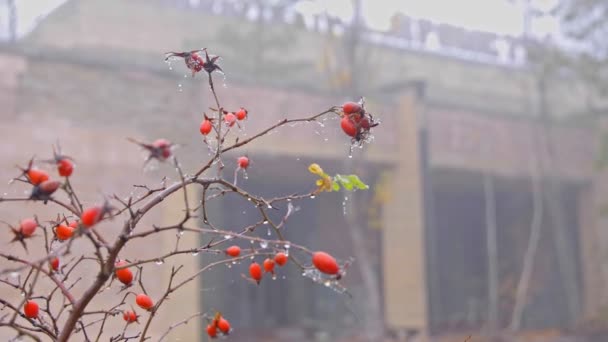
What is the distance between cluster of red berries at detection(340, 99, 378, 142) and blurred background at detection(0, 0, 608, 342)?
4.93 meters

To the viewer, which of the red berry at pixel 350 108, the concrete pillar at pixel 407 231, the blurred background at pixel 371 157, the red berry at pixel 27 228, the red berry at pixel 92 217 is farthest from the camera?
the concrete pillar at pixel 407 231

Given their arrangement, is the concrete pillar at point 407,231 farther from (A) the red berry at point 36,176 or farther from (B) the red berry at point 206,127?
(A) the red berry at point 36,176

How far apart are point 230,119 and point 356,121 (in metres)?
0.19

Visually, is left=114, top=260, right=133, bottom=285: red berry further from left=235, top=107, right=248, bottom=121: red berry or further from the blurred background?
the blurred background

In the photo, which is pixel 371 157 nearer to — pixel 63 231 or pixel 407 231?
pixel 407 231

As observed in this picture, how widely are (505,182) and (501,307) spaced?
1510mm

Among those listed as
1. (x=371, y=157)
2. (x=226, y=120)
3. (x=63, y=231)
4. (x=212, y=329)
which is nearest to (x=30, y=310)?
(x=63, y=231)

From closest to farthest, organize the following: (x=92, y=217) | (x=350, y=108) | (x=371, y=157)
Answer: (x=92, y=217) < (x=350, y=108) < (x=371, y=157)

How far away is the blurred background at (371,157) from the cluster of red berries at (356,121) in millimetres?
4934

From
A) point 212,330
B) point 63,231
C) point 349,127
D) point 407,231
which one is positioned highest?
point 407,231

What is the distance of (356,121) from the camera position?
3.06 feet

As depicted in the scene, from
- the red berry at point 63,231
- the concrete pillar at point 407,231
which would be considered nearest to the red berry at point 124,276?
the red berry at point 63,231

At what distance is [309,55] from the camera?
12.1m

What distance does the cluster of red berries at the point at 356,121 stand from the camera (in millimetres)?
926
